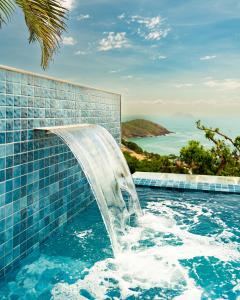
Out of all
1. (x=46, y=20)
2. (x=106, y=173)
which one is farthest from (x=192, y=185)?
(x=46, y=20)

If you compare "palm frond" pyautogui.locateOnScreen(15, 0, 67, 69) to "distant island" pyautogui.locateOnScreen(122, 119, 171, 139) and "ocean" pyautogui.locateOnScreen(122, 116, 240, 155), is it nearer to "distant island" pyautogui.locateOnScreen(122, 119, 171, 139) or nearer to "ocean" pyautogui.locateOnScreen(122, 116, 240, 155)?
"ocean" pyautogui.locateOnScreen(122, 116, 240, 155)

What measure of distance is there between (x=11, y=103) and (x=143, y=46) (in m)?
10.1

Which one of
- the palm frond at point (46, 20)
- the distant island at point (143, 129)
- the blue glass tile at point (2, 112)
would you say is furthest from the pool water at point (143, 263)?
the distant island at point (143, 129)

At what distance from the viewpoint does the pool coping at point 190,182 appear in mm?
6520

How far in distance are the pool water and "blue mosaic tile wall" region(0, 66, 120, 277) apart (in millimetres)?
239

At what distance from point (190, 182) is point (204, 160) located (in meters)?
2.03

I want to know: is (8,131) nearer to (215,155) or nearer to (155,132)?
(215,155)

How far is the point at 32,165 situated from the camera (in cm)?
374

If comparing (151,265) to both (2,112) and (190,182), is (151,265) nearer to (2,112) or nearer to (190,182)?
(2,112)

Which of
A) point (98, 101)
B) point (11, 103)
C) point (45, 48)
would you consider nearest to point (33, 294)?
point (11, 103)

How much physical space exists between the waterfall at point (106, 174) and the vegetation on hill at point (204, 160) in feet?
11.2

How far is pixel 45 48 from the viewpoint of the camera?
4809 millimetres

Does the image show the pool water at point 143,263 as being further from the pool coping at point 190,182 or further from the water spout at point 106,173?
the pool coping at point 190,182

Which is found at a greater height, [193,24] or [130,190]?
[193,24]
